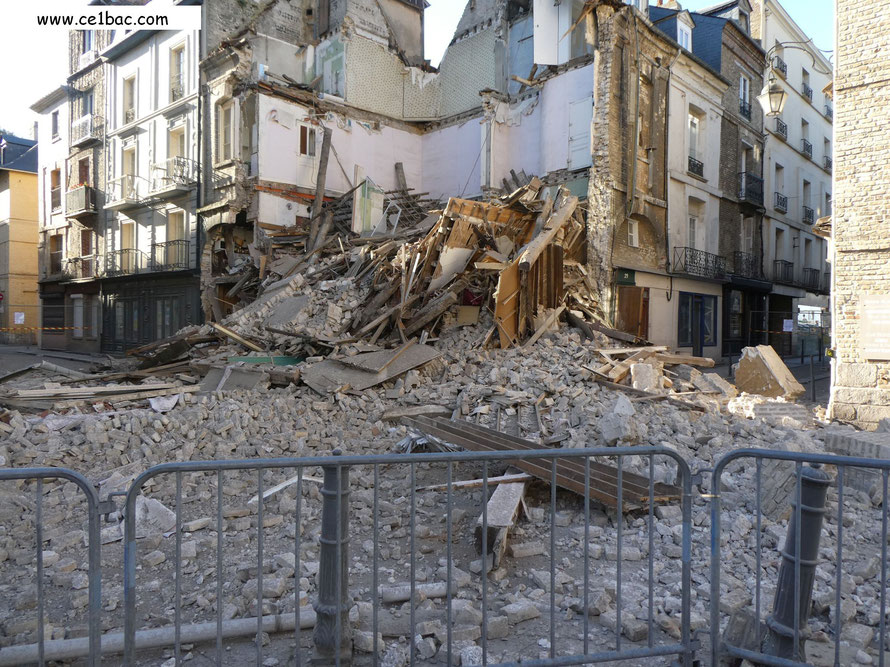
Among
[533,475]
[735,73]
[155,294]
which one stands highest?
[735,73]

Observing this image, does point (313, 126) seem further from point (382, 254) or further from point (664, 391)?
point (664, 391)

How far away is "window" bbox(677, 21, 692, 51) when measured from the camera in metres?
20.4

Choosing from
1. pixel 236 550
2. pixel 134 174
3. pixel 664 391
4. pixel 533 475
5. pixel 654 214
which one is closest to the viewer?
pixel 236 550

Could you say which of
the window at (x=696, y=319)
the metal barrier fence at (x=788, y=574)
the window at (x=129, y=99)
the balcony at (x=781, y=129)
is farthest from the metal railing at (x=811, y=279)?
the window at (x=129, y=99)

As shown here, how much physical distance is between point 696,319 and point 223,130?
17.7 meters

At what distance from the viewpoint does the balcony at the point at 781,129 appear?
82.0ft

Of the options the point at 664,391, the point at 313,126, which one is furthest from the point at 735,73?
the point at 664,391

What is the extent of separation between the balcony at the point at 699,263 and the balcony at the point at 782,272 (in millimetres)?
4978

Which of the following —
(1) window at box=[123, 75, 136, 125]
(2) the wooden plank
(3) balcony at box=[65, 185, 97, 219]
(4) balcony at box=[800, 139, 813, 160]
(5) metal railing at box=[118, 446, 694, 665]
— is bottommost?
(5) metal railing at box=[118, 446, 694, 665]

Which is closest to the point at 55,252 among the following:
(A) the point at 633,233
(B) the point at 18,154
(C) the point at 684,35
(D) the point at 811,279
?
(B) the point at 18,154

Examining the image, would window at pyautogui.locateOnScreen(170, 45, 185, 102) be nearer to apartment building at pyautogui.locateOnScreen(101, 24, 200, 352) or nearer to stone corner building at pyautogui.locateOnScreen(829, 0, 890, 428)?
apartment building at pyautogui.locateOnScreen(101, 24, 200, 352)

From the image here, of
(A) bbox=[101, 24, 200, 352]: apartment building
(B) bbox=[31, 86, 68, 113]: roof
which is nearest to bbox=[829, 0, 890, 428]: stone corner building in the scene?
(A) bbox=[101, 24, 200, 352]: apartment building

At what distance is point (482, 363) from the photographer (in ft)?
34.7

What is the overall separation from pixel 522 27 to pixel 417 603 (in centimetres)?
2064
